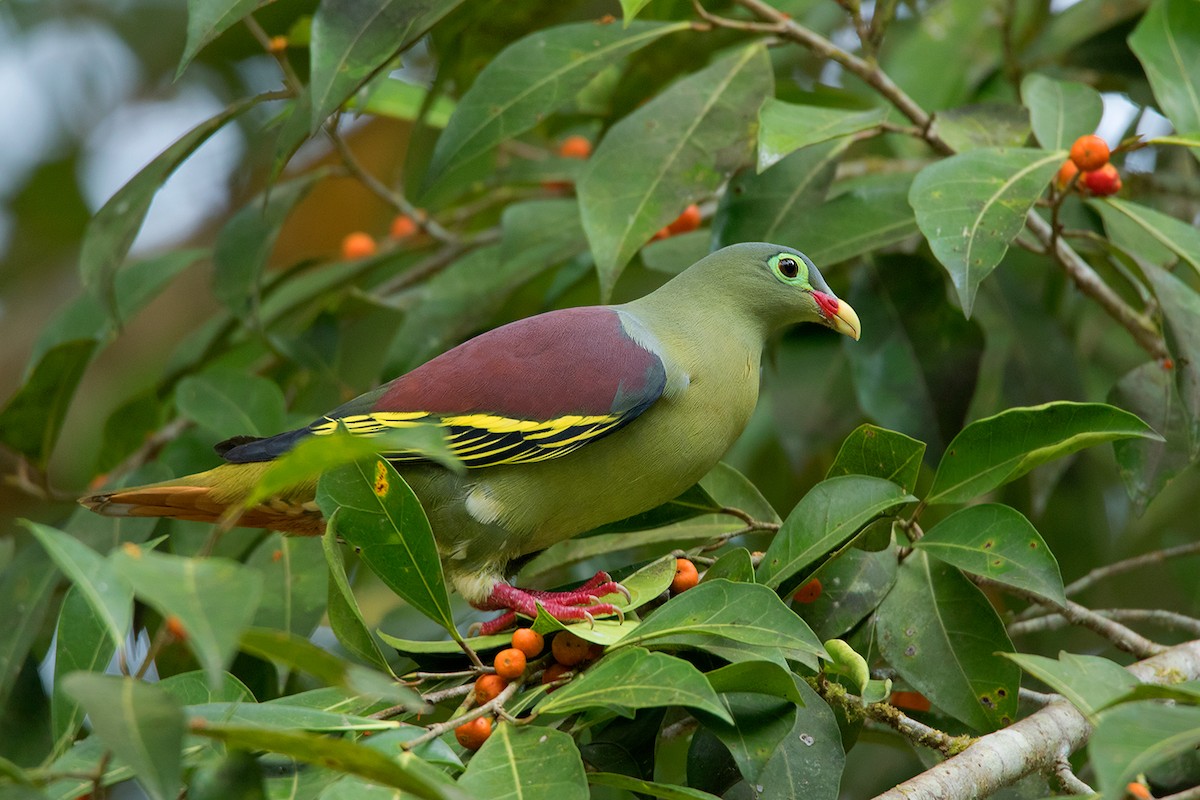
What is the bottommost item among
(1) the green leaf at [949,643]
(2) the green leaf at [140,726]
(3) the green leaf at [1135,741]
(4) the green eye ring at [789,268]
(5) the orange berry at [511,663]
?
(1) the green leaf at [949,643]

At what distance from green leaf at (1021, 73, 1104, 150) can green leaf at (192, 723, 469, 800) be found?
232 centimetres

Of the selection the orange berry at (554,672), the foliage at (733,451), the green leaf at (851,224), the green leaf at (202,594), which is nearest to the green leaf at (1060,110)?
the foliage at (733,451)

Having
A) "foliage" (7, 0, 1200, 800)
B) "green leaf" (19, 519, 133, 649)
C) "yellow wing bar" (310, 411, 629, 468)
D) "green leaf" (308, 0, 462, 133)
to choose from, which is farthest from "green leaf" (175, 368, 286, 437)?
"green leaf" (19, 519, 133, 649)

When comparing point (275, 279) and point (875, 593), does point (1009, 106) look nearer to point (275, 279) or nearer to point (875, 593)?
point (875, 593)

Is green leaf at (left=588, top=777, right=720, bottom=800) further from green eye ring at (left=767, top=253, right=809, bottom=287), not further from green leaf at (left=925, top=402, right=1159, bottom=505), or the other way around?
green eye ring at (left=767, top=253, right=809, bottom=287)

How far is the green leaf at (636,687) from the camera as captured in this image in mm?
1786

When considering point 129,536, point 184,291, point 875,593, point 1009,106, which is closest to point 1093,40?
point 1009,106

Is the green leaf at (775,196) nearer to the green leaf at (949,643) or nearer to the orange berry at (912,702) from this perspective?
the green leaf at (949,643)

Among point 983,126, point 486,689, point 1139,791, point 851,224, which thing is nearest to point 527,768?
point 486,689

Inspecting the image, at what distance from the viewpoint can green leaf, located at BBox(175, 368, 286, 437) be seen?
3373 mm

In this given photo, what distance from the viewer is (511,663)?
7.29ft

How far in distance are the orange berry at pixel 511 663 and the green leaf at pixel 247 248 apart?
1.75 metres

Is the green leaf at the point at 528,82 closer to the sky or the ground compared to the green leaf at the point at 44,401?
closer to the sky

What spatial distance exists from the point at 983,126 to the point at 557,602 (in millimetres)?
1755
